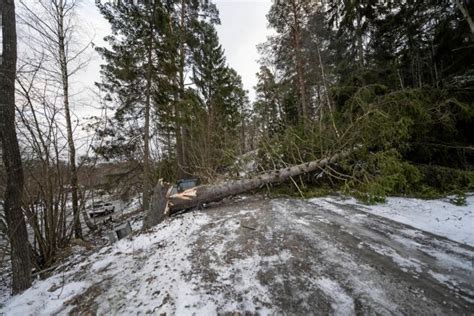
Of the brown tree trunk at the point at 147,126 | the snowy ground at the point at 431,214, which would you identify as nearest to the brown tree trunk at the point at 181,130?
the brown tree trunk at the point at 147,126

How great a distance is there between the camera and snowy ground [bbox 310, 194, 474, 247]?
8.54 ft

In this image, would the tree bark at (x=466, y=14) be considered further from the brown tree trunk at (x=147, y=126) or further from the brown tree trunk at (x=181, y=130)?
the brown tree trunk at (x=147, y=126)

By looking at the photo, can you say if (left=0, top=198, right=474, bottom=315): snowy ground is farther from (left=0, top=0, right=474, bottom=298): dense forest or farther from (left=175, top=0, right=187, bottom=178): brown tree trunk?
(left=175, top=0, right=187, bottom=178): brown tree trunk

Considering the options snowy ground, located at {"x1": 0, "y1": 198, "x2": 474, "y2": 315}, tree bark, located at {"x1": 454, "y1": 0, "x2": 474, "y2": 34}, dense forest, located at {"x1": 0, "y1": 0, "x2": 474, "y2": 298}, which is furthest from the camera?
tree bark, located at {"x1": 454, "y1": 0, "x2": 474, "y2": 34}

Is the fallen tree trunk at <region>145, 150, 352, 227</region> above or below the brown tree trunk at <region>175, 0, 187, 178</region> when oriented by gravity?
below

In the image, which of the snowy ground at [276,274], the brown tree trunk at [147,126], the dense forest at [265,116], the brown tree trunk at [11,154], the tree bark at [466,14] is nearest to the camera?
the snowy ground at [276,274]

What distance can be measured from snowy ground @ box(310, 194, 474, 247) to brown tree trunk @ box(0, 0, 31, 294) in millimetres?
4771

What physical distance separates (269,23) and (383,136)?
8152mm

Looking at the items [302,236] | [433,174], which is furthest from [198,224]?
[433,174]

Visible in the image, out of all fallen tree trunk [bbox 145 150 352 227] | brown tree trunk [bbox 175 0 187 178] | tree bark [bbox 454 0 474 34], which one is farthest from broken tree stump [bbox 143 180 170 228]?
tree bark [bbox 454 0 474 34]

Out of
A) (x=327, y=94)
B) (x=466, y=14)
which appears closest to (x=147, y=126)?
(x=327, y=94)

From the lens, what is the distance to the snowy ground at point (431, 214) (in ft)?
8.54

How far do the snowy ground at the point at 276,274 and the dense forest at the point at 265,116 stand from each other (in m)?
1.26

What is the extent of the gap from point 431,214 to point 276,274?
2.85m
